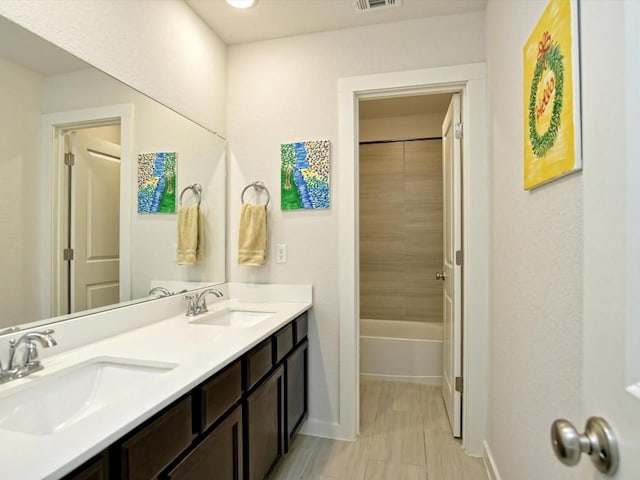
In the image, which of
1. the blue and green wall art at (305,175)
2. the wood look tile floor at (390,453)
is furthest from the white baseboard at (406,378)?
the blue and green wall art at (305,175)

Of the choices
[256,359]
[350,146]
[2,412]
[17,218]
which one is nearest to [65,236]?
[17,218]

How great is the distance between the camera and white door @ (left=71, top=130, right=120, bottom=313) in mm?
1315

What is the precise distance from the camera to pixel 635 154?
408 millimetres

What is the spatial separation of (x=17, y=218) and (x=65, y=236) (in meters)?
0.17

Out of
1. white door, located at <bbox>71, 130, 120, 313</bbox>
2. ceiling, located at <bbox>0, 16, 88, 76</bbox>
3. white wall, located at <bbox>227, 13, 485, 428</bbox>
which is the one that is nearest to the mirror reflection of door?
white door, located at <bbox>71, 130, 120, 313</bbox>

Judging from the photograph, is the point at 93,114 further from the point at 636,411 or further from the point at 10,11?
the point at 636,411

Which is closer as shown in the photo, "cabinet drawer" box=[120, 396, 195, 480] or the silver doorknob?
the silver doorknob

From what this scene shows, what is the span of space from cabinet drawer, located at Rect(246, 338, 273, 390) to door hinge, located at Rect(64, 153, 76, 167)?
3.30 ft

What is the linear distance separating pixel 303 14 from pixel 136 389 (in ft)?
6.76

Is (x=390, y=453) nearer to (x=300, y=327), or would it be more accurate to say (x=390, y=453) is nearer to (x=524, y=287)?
(x=300, y=327)

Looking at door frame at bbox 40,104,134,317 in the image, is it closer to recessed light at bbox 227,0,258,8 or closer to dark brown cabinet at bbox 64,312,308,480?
dark brown cabinet at bbox 64,312,308,480

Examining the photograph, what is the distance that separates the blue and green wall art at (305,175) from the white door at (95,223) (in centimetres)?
96

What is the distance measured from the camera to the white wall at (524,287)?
3.10 feet

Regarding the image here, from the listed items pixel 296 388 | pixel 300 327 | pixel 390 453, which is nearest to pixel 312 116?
pixel 300 327
